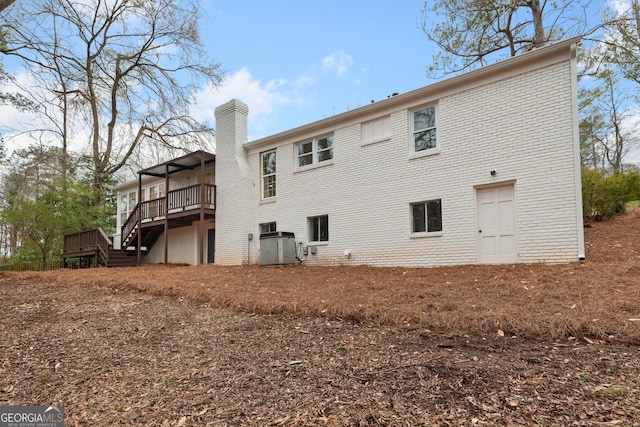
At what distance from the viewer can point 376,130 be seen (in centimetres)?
1108

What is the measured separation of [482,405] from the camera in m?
2.58

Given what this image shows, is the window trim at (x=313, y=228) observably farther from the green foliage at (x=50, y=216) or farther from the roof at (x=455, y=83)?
the green foliage at (x=50, y=216)

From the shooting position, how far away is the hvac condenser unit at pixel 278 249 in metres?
11.7

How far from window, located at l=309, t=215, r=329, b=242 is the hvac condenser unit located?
0.68 meters

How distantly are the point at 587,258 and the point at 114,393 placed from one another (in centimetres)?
905

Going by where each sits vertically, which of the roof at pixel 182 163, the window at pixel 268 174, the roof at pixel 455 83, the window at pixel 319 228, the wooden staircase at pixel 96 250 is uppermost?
the roof at pixel 455 83

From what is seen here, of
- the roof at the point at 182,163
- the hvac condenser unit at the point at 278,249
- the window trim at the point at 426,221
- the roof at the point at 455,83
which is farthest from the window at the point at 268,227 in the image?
the window trim at the point at 426,221

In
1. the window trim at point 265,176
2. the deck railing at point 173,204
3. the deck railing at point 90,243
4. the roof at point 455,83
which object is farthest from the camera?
the deck railing at point 90,243

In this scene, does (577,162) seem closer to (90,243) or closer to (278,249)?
(278,249)

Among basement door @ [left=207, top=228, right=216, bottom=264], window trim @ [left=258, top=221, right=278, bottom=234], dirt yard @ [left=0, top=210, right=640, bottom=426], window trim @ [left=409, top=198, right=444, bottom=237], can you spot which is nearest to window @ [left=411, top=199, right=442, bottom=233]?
window trim @ [left=409, top=198, right=444, bottom=237]

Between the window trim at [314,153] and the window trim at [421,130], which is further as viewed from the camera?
the window trim at [314,153]

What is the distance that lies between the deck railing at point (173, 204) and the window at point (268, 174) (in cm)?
225

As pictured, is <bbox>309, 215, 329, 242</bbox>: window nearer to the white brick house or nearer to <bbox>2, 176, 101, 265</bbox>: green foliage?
the white brick house

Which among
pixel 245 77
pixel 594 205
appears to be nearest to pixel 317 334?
pixel 594 205
